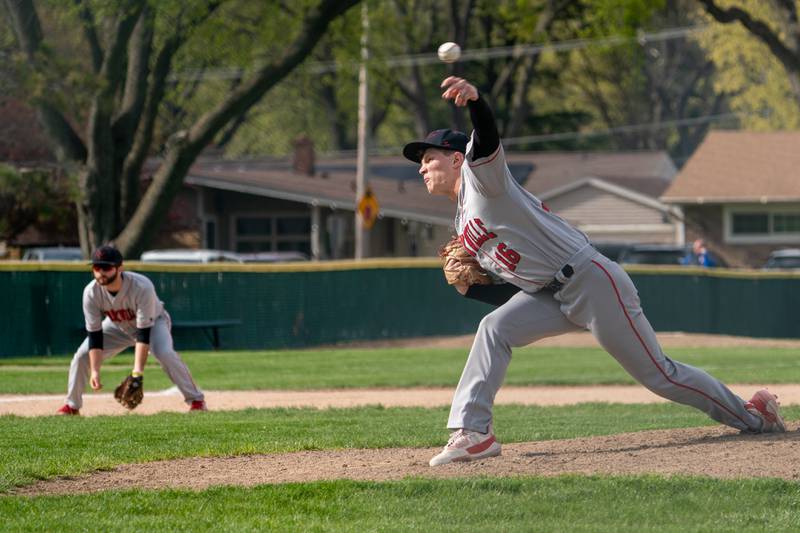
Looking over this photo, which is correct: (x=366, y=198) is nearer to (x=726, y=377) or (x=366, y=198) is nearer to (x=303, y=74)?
(x=303, y=74)

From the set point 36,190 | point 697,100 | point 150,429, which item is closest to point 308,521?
point 150,429

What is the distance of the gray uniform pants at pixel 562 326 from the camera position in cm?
641

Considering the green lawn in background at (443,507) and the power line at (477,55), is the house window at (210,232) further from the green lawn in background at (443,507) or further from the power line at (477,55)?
the green lawn in background at (443,507)

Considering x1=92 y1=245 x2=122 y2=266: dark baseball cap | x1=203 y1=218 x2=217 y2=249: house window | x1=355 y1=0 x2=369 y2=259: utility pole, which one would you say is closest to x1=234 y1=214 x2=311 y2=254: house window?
x1=203 y1=218 x2=217 y2=249: house window

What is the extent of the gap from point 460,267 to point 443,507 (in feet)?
4.69

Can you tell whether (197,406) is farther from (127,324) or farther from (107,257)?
(107,257)

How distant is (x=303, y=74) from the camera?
101 ft

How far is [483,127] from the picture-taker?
19.7 feet

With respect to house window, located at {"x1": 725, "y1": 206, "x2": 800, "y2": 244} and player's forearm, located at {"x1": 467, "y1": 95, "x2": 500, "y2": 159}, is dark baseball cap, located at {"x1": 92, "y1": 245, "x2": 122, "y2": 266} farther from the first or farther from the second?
house window, located at {"x1": 725, "y1": 206, "x2": 800, "y2": 244}

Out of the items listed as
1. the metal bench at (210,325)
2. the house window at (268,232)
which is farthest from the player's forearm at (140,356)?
the house window at (268,232)

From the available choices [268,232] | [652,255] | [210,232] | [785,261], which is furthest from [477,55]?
[785,261]

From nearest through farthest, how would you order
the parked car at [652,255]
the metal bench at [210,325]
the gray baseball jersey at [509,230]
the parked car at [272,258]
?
the gray baseball jersey at [509,230] → the metal bench at [210,325] → the parked car at [272,258] → the parked car at [652,255]

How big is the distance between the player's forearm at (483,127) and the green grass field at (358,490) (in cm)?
156

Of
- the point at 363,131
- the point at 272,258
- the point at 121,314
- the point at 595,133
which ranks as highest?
the point at 595,133
